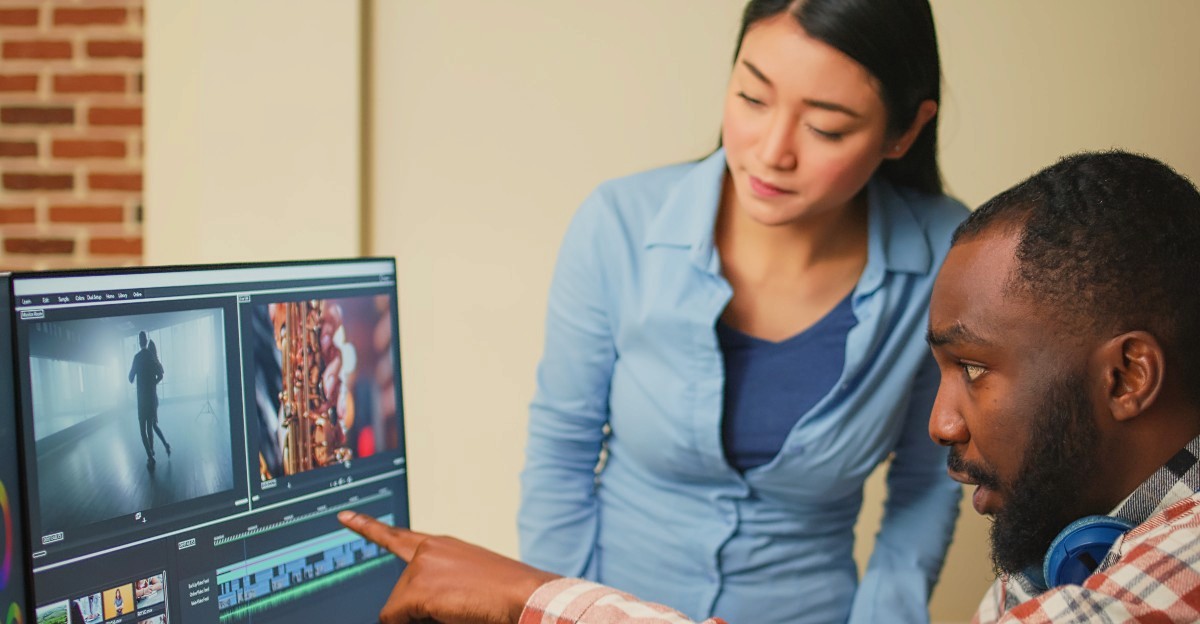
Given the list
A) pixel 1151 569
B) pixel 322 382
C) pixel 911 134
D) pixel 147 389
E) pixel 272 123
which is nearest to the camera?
pixel 1151 569

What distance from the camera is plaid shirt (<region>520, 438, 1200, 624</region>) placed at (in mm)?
720

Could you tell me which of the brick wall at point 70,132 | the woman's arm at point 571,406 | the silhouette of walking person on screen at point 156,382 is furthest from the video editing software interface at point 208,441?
the brick wall at point 70,132

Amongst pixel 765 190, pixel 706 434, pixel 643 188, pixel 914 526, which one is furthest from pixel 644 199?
pixel 914 526

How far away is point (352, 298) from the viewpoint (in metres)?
1.02

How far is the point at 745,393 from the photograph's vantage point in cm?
139

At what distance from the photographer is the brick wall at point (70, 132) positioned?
8.70ft

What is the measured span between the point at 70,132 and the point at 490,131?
4.08ft

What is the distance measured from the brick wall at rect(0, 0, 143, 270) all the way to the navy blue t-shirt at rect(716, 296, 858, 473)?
1913mm

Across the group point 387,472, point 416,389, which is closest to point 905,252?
point 387,472

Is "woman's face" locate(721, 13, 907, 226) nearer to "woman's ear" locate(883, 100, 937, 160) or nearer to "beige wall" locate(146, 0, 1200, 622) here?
"woman's ear" locate(883, 100, 937, 160)

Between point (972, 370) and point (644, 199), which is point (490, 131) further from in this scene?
point (972, 370)

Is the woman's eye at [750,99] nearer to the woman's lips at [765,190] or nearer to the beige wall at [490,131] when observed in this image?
the woman's lips at [765,190]

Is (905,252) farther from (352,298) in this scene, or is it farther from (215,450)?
(215,450)

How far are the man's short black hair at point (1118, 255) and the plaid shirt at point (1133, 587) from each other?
89 millimetres
